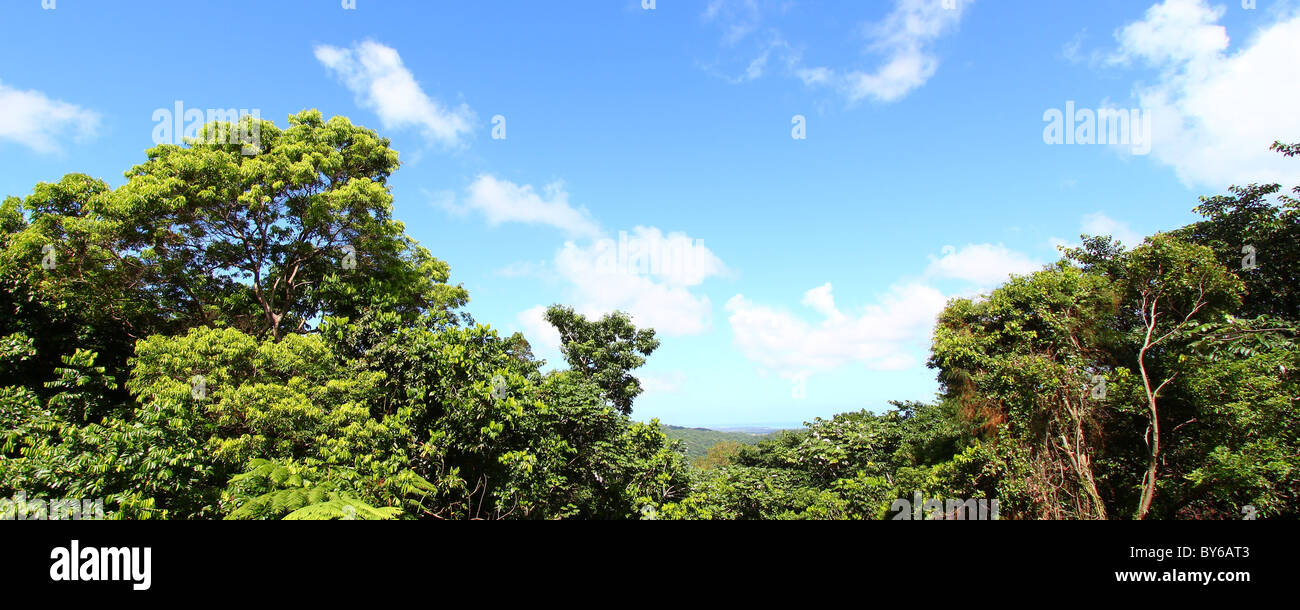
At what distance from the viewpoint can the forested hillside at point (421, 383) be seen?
6.94 metres

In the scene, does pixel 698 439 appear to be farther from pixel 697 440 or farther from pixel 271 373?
pixel 271 373

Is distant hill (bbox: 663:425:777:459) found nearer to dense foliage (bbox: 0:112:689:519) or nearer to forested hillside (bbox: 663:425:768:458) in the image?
forested hillside (bbox: 663:425:768:458)

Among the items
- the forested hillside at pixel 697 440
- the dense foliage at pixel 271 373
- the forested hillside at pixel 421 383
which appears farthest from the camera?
the forested hillside at pixel 697 440

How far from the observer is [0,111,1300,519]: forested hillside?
6941mm

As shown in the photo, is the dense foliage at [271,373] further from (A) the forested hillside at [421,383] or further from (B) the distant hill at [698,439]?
(B) the distant hill at [698,439]

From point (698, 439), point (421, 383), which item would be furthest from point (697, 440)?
point (421, 383)

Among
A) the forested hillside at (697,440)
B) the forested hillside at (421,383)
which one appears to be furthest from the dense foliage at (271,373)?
the forested hillside at (697,440)

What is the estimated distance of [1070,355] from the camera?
11.5m

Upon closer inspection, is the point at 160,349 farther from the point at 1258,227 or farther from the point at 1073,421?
the point at 1258,227

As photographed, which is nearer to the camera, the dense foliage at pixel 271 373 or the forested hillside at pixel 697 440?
the dense foliage at pixel 271 373

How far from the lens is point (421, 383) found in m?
8.59

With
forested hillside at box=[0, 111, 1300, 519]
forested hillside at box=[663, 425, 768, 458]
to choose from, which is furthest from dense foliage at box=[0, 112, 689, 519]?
forested hillside at box=[663, 425, 768, 458]
